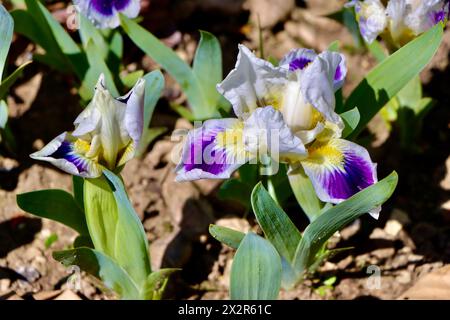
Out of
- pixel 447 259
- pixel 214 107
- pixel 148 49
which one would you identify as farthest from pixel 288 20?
pixel 447 259

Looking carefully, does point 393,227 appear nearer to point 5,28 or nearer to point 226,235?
point 226,235

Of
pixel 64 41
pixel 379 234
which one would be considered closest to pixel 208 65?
pixel 64 41

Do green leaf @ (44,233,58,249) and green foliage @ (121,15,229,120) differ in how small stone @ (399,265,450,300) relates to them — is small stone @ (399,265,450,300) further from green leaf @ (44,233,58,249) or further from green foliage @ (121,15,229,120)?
green leaf @ (44,233,58,249)

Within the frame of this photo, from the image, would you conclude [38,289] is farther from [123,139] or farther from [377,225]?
[377,225]

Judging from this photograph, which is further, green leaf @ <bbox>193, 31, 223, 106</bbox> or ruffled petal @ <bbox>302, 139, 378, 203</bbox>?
green leaf @ <bbox>193, 31, 223, 106</bbox>

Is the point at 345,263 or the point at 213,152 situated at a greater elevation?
the point at 213,152

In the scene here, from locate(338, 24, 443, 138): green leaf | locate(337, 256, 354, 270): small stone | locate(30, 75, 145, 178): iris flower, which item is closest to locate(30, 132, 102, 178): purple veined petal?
locate(30, 75, 145, 178): iris flower
